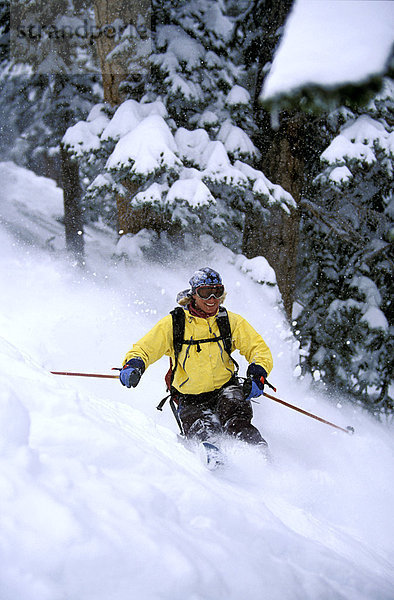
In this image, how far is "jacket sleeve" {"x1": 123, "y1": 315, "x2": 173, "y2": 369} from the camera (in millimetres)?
4328

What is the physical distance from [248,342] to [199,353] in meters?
0.61

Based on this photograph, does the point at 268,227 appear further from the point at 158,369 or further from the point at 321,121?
the point at 158,369

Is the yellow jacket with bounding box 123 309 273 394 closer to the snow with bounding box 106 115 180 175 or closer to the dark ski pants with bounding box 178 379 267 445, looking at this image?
the dark ski pants with bounding box 178 379 267 445

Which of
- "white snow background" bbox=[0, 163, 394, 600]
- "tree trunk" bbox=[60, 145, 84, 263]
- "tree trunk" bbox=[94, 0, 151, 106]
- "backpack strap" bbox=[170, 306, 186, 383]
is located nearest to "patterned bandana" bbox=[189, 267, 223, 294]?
"backpack strap" bbox=[170, 306, 186, 383]

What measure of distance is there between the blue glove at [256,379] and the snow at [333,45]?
3317 mm

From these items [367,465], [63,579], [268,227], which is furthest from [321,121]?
[63,579]


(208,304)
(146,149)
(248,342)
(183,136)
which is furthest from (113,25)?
(248,342)

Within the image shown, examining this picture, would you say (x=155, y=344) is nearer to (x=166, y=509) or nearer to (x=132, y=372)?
(x=132, y=372)

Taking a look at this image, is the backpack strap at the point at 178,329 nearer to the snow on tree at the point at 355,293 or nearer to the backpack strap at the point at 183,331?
the backpack strap at the point at 183,331

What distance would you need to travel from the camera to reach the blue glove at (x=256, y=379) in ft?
14.1

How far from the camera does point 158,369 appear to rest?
23.0 feet

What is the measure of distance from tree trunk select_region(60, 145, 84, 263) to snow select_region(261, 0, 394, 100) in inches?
367

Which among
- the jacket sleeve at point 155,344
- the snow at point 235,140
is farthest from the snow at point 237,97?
the jacket sleeve at point 155,344

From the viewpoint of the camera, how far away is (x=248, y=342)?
4668 millimetres
